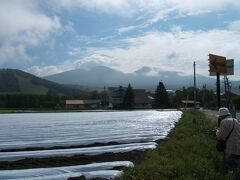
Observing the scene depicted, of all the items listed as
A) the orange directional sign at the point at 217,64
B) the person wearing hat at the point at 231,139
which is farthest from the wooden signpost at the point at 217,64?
the person wearing hat at the point at 231,139

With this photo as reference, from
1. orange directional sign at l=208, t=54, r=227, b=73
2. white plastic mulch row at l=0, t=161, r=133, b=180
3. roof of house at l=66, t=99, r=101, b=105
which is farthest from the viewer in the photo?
roof of house at l=66, t=99, r=101, b=105

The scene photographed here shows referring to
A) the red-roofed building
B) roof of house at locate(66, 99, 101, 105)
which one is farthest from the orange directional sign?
roof of house at locate(66, 99, 101, 105)

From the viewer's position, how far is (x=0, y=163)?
11383 mm

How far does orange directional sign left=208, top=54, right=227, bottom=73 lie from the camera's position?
15.0 m

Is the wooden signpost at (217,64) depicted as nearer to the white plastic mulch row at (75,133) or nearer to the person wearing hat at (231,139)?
the white plastic mulch row at (75,133)

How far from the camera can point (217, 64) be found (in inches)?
596

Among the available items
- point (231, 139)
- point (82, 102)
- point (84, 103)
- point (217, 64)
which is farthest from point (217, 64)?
point (82, 102)

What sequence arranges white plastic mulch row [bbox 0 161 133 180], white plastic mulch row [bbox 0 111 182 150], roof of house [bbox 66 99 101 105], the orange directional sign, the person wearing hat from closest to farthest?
the person wearing hat < white plastic mulch row [bbox 0 161 133 180] < the orange directional sign < white plastic mulch row [bbox 0 111 182 150] < roof of house [bbox 66 99 101 105]

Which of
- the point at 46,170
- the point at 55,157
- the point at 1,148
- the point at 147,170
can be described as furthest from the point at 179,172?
the point at 1,148

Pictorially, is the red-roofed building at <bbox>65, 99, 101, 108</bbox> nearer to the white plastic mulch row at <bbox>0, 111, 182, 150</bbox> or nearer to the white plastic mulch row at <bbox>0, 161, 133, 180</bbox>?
the white plastic mulch row at <bbox>0, 111, 182, 150</bbox>

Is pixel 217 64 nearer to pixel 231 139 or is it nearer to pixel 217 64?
pixel 217 64

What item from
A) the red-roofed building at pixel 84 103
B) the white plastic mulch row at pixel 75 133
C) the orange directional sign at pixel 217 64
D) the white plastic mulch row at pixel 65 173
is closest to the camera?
the white plastic mulch row at pixel 65 173

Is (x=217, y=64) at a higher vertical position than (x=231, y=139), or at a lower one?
higher

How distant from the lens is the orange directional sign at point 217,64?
15.0 metres
